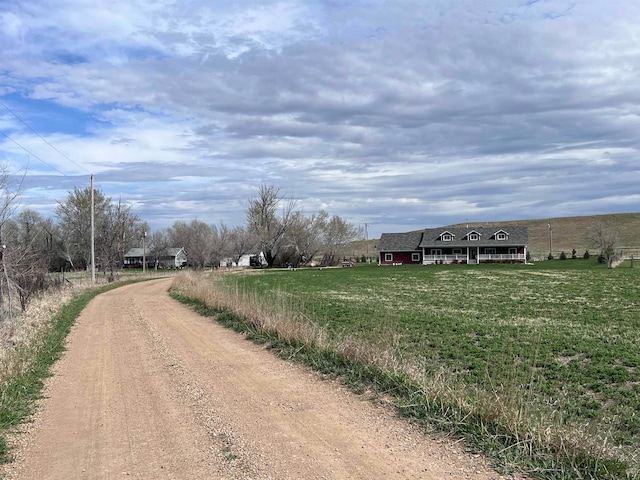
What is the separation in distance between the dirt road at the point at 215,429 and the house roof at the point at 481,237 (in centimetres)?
7418

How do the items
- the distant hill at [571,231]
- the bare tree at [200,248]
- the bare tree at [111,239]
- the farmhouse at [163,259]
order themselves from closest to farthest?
the bare tree at [111,239] < the bare tree at [200,248] < the farmhouse at [163,259] < the distant hill at [571,231]

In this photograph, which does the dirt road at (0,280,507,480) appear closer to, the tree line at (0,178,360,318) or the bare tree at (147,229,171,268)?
the tree line at (0,178,360,318)

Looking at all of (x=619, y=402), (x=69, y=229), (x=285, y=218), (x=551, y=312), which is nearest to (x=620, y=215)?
(x=285, y=218)

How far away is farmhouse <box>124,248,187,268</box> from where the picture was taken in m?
102

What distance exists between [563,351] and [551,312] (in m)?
7.17

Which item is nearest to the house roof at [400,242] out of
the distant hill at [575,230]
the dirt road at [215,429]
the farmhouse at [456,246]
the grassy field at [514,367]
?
the farmhouse at [456,246]

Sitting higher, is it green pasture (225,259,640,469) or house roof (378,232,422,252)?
house roof (378,232,422,252)

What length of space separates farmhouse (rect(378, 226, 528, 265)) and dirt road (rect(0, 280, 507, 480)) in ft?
243

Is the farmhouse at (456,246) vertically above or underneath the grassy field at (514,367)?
above

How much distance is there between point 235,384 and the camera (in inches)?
319

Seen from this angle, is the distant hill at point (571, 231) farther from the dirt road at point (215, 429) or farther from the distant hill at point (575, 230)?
the dirt road at point (215, 429)

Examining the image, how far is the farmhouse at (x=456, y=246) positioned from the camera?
78.6 m

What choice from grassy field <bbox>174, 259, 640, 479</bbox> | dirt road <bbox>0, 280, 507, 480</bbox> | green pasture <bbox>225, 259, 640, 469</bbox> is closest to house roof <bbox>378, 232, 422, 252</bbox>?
green pasture <bbox>225, 259, 640, 469</bbox>

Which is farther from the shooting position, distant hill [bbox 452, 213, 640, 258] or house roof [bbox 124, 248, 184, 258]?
distant hill [bbox 452, 213, 640, 258]
